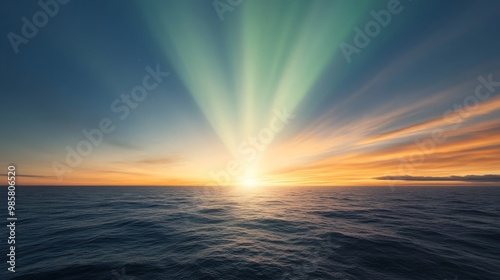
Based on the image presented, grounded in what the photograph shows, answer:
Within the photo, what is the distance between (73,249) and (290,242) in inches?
627

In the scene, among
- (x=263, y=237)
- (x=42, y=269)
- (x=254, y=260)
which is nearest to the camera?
(x=42, y=269)

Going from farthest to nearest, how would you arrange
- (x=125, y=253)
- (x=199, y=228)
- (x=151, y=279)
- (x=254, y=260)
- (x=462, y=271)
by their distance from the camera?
(x=199, y=228), (x=125, y=253), (x=254, y=260), (x=462, y=271), (x=151, y=279)

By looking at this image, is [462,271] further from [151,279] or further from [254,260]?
[151,279]

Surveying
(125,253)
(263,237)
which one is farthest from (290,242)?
(125,253)

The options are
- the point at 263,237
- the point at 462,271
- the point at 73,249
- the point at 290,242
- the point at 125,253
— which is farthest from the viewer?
the point at 263,237

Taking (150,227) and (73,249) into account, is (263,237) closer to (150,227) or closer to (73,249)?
(150,227)

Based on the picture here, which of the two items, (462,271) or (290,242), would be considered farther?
(290,242)

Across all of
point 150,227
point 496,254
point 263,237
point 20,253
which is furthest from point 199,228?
point 496,254

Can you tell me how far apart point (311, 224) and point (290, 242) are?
6853mm

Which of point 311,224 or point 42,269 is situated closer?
point 42,269

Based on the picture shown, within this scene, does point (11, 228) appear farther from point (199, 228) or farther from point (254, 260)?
point (254, 260)

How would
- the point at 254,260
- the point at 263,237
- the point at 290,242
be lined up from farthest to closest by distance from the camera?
the point at 263,237
the point at 290,242
the point at 254,260

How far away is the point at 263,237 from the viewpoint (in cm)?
1644

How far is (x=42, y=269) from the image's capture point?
35.9 ft
